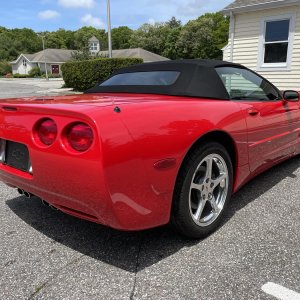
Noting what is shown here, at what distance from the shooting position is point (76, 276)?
214cm

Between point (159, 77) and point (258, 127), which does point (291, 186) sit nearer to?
point (258, 127)

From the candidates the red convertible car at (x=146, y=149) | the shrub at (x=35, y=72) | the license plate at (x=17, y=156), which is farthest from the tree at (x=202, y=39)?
the license plate at (x=17, y=156)

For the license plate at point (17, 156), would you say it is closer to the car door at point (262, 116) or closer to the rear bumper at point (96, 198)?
the rear bumper at point (96, 198)

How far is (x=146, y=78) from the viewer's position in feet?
10.8

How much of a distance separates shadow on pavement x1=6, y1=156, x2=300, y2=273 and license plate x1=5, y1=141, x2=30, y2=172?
24.1 inches

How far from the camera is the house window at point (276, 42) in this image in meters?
10.3

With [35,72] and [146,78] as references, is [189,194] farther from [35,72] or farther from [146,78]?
[35,72]

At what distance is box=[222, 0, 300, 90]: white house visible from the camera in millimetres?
10195

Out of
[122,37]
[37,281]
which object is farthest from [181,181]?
[122,37]

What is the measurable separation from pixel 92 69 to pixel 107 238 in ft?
60.2

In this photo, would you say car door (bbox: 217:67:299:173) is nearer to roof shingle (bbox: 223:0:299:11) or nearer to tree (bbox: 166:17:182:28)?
roof shingle (bbox: 223:0:299:11)

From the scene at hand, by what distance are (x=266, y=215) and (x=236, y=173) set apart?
50 centimetres

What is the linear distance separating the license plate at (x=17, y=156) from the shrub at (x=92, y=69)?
17373mm

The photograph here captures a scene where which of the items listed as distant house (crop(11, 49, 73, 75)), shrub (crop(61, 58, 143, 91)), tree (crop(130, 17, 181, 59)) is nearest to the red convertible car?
shrub (crop(61, 58, 143, 91))
